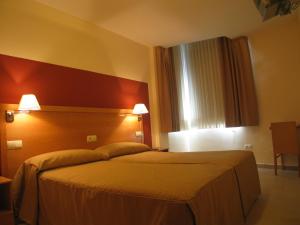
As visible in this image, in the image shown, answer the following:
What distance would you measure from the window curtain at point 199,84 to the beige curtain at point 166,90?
168 mm

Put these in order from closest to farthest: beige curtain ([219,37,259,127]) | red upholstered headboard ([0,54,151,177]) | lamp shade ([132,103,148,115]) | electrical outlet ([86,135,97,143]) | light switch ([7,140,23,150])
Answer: light switch ([7,140,23,150])
red upholstered headboard ([0,54,151,177])
electrical outlet ([86,135,97,143])
lamp shade ([132,103,148,115])
beige curtain ([219,37,259,127])

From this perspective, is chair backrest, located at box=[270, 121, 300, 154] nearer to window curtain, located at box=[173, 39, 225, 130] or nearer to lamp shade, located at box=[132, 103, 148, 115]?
window curtain, located at box=[173, 39, 225, 130]

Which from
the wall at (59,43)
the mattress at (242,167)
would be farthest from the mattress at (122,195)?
the wall at (59,43)

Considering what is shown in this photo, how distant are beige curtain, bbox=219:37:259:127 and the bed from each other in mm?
2041

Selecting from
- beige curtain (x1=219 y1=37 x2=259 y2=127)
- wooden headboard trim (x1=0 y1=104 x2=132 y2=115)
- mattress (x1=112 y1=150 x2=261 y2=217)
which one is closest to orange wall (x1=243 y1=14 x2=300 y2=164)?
beige curtain (x1=219 y1=37 x2=259 y2=127)

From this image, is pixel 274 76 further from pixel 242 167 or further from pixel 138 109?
pixel 242 167

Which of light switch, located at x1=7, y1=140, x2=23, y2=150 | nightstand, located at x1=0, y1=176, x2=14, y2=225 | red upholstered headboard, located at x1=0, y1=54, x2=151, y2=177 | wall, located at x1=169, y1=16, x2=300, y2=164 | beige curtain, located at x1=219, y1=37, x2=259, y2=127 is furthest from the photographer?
beige curtain, located at x1=219, y1=37, x2=259, y2=127

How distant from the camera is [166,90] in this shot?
5.01 m

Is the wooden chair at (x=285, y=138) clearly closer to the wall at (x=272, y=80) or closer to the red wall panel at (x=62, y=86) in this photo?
the wall at (x=272, y=80)

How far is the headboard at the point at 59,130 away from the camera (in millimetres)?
2662

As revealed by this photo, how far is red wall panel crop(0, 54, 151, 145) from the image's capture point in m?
2.77

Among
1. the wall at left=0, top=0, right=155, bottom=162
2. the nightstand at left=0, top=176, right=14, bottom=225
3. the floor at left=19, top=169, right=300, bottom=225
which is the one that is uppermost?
the wall at left=0, top=0, right=155, bottom=162

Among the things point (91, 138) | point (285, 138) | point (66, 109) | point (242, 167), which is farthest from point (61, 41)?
point (285, 138)

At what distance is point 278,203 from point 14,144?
301 cm
